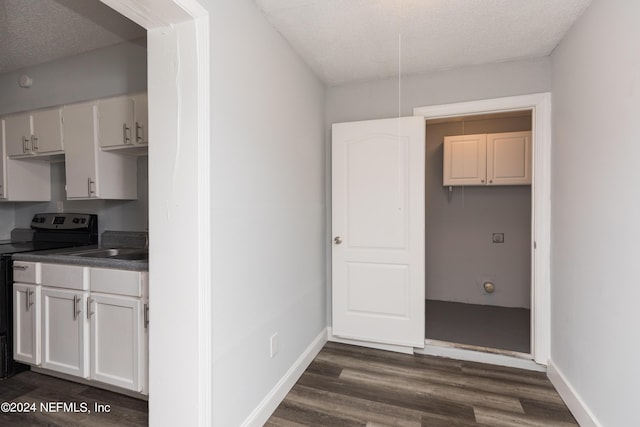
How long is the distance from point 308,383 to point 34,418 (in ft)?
5.41

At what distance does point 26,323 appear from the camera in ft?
7.27

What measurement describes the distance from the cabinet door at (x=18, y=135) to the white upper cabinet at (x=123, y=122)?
0.84 m

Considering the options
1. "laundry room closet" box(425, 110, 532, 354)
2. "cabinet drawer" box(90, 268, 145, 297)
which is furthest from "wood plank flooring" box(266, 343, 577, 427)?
"cabinet drawer" box(90, 268, 145, 297)

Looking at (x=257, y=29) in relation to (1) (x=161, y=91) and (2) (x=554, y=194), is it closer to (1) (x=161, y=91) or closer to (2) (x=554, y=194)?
(1) (x=161, y=91)

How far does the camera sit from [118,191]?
8.33ft

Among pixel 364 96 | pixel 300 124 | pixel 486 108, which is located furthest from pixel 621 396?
pixel 364 96

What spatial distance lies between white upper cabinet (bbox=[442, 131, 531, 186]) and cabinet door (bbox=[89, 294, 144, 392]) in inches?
135

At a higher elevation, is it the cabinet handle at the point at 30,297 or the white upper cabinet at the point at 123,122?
the white upper cabinet at the point at 123,122

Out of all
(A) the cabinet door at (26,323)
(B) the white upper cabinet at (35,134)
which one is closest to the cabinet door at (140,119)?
(B) the white upper cabinet at (35,134)

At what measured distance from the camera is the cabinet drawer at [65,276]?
6.58 ft

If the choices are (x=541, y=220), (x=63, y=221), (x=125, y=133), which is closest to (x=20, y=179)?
(x=63, y=221)

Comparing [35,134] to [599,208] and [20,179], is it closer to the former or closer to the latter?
[20,179]

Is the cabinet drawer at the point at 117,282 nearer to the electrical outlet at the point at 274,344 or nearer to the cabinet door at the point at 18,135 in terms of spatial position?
the electrical outlet at the point at 274,344

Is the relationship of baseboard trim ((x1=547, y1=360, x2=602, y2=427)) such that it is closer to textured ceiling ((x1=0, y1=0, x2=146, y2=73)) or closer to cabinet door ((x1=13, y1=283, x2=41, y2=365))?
cabinet door ((x1=13, y1=283, x2=41, y2=365))
